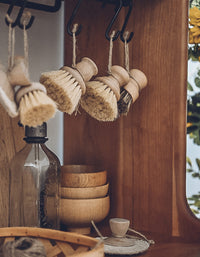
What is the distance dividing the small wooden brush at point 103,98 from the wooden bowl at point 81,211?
0.23 meters

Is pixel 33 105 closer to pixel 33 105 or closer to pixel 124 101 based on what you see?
pixel 33 105

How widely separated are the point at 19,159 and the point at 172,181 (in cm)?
39

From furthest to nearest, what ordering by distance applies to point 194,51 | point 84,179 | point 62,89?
point 194,51
point 84,179
point 62,89

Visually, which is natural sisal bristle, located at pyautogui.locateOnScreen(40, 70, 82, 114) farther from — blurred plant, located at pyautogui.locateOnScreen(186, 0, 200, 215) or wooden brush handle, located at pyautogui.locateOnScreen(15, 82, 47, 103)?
blurred plant, located at pyautogui.locateOnScreen(186, 0, 200, 215)

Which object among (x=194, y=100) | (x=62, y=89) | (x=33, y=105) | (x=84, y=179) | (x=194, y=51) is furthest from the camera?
(x=194, y=100)

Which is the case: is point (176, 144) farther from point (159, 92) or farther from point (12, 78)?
point (12, 78)

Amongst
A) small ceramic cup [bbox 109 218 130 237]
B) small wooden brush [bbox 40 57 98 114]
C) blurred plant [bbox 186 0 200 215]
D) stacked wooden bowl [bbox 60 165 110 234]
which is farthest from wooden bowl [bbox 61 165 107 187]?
blurred plant [bbox 186 0 200 215]

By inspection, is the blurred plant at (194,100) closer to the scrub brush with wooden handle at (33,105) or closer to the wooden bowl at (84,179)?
the wooden bowl at (84,179)

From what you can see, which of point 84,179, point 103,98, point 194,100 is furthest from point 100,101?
point 194,100

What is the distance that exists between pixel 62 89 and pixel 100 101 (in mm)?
122

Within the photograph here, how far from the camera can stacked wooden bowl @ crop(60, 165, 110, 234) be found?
1.03 metres

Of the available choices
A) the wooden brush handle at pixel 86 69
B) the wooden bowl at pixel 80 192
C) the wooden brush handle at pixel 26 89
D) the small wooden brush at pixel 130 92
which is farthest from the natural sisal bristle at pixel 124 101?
the wooden brush handle at pixel 26 89

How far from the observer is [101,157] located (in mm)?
1193

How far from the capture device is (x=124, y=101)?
40.5 inches
